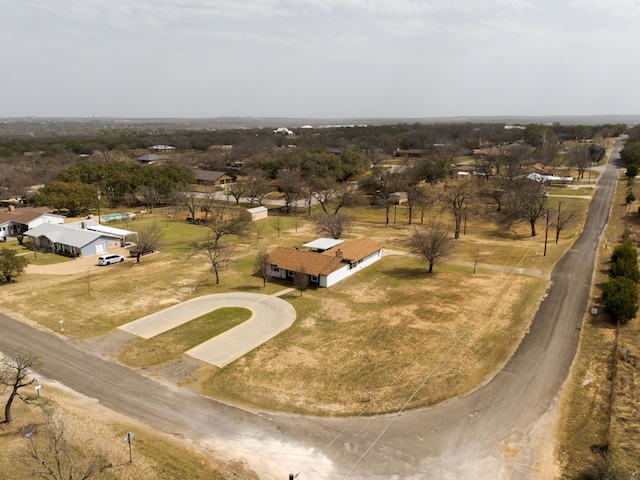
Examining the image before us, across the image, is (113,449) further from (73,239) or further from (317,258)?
(73,239)

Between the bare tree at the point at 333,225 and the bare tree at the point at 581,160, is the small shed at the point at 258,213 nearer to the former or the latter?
the bare tree at the point at 333,225

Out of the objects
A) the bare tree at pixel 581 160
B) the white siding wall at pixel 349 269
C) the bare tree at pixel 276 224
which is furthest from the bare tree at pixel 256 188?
the bare tree at pixel 581 160

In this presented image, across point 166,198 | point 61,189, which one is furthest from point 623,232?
point 61,189

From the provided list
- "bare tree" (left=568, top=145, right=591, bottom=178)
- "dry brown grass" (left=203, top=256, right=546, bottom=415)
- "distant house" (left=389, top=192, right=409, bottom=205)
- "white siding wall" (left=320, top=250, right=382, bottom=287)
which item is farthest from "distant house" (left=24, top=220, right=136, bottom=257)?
"bare tree" (left=568, top=145, right=591, bottom=178)

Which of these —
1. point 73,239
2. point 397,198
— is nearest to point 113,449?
point 73,239

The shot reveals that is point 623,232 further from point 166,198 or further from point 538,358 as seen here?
point 166,198

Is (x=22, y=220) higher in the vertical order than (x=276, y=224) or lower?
higher
